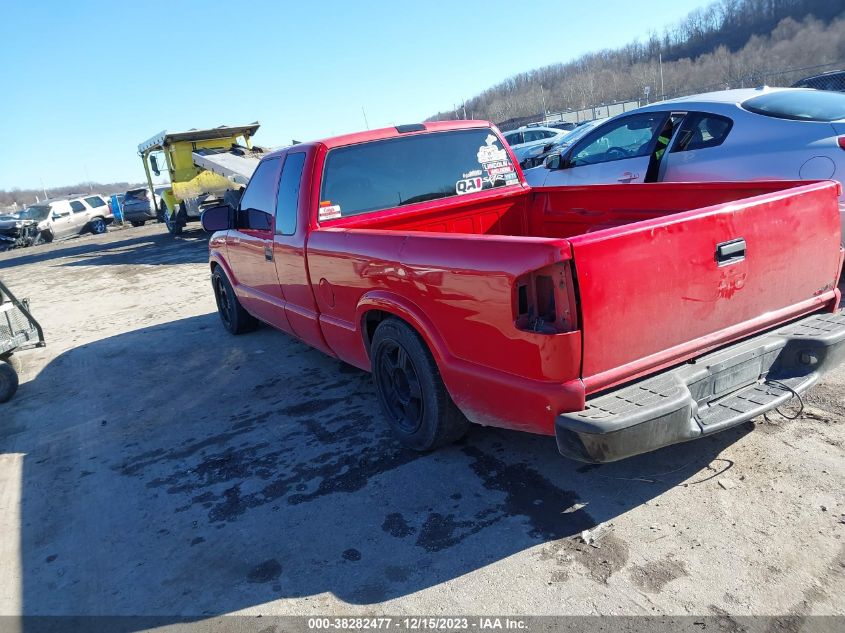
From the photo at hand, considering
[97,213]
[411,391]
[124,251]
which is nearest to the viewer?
[411,391]

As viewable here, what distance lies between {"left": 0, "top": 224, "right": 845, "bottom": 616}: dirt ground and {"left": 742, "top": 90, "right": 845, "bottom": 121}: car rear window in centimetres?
254

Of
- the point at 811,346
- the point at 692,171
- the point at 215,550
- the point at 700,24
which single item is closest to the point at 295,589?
the point at 215,550

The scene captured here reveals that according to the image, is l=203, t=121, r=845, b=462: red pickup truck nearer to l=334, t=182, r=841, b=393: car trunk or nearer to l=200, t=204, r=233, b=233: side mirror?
l=334, t=182, r=841, b=393: car trunk

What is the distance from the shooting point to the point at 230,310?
6703mm

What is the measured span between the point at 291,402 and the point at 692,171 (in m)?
4.16

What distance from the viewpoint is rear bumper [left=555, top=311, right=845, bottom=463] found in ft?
8.04

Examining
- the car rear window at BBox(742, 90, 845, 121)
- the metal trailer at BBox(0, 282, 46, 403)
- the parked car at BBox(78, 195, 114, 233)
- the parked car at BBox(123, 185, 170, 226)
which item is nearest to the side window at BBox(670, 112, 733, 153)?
the car rear window at BBox(742, 90, 845, 121)

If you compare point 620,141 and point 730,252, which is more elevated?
point 620,141

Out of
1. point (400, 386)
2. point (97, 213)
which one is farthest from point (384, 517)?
point (97, 213)

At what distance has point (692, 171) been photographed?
5.79m

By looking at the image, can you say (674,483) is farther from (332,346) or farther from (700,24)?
(700,24)

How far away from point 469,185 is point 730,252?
227 cm

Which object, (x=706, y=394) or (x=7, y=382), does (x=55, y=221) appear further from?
(x=706, y=394)

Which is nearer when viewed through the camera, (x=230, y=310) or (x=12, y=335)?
(x=12, y=335)
